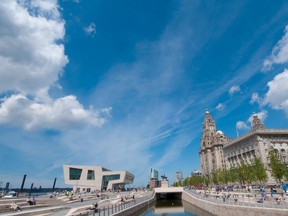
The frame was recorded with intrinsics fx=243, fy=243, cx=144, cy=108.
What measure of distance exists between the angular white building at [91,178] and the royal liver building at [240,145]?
200 feet

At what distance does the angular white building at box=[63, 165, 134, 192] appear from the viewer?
409 feet

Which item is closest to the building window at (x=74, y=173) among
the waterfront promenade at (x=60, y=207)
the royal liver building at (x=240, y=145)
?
the waterfront promenade at (x=60, y=207)

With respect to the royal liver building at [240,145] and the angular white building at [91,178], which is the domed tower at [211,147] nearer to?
the royal liver building at [240,145]

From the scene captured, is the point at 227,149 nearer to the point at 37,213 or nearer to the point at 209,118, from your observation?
the point at 209,118

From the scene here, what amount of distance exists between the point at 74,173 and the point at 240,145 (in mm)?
86941

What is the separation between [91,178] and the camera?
131m

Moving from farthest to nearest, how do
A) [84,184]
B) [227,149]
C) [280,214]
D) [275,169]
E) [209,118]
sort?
1. [209,118]
2. [227,149]
3. [84,184]
4. [275,169]
5. [280,214]

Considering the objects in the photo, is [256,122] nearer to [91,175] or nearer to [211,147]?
[211,147]

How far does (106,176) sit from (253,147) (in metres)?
77.9

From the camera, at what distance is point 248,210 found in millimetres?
28500

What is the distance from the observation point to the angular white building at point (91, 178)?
12475cm

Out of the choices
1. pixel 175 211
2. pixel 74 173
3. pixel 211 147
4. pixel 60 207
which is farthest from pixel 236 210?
pixel 211 147

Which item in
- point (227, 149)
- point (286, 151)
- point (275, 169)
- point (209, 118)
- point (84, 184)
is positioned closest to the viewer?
point (275, 169)

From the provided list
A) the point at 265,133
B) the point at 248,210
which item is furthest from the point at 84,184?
the point at 248,210
